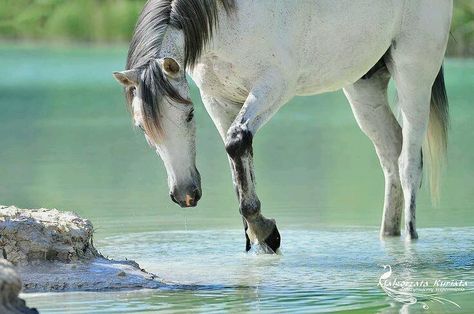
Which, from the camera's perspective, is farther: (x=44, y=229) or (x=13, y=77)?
(x=13, y=77)

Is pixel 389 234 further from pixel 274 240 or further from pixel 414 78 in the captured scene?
pixel 274 240

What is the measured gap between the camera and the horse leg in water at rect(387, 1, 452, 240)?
8500 millimetres

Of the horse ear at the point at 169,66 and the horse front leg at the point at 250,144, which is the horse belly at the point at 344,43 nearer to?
the horse front leg at the point at 250,144

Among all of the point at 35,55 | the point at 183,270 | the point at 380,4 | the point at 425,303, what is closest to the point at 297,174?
the point at 380,4

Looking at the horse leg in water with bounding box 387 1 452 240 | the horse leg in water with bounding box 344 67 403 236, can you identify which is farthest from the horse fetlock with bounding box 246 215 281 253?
the horse leg in water with bounding box 344 67 403 236

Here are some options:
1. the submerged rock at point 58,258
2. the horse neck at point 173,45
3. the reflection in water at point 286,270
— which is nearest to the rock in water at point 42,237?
the submerged rock at point 58,258

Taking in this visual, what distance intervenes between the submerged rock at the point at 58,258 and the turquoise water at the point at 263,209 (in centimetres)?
14

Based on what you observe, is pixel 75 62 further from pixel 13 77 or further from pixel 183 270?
pixel 183 270

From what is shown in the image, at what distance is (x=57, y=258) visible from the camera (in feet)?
21.3

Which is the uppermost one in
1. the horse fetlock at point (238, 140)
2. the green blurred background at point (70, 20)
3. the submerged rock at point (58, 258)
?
the green blurred background at point (70, 20)

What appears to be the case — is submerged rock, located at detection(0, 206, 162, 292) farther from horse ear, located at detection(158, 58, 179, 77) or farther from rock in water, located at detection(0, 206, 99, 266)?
horse ear, located at detection(158, 58, 179, 77)

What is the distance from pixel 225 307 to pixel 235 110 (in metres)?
A: 2.26

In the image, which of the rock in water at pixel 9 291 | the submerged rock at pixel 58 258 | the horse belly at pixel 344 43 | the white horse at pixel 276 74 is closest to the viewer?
the rock in water at pixel 9 291

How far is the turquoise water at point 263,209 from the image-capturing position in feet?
20.3
